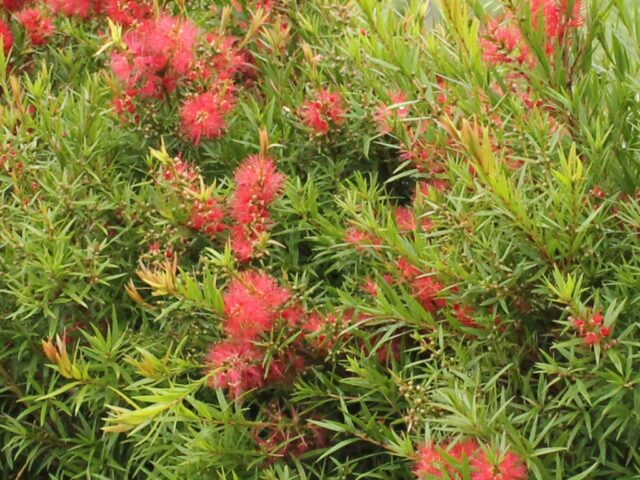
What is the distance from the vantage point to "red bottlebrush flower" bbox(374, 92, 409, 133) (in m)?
2.45

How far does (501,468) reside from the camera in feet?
5.97

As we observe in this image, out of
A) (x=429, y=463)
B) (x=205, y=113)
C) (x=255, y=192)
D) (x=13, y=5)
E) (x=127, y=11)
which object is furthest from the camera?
(x=13, y=5)

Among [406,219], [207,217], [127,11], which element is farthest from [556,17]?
[127,11]

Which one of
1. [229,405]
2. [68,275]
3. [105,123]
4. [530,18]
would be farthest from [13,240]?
[530,18]

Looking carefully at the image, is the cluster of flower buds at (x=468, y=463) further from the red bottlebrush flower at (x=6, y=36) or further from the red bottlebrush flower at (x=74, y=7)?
the red bottlebrush flower at (x=6, y=36)

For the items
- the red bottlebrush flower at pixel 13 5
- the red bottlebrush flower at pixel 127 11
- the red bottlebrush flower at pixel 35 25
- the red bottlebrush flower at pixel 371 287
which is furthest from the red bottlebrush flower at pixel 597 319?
the red bottlebrush flower at pixel 13 5

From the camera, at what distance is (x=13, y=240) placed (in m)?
2.53

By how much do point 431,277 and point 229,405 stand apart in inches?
19.1

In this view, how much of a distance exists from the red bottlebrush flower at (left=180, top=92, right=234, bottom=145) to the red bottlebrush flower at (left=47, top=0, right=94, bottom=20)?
25.4 inches

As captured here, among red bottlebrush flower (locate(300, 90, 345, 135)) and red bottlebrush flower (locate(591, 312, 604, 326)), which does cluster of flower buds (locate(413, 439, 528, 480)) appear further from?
red bottlebrush flower (locate(300, 90, 345, 135))

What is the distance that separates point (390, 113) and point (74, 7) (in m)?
1.10

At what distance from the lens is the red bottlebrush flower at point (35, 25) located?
10.4 feet

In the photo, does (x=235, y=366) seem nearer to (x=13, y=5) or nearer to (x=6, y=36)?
(x=6, y=36)

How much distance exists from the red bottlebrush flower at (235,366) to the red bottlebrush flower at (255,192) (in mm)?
295
